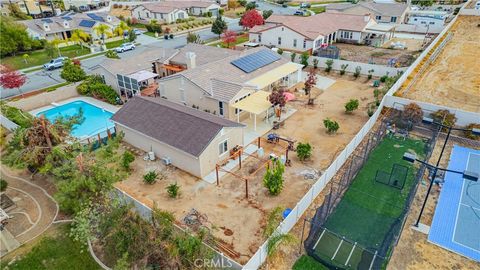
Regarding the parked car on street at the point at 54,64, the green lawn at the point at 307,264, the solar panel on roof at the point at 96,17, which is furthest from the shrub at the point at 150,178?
the solar panel on roof at the point at 96,17

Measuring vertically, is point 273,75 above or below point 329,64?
above

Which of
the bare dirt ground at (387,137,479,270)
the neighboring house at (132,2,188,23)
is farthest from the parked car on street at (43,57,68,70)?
the bare dirt ground at (387,137,479,270)

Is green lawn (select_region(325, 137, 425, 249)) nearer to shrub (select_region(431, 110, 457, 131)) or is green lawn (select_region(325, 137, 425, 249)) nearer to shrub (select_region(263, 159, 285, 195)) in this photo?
shrub (select_region(263, 159, 285, 195))

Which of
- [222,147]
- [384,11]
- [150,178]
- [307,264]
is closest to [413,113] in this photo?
[222,147]

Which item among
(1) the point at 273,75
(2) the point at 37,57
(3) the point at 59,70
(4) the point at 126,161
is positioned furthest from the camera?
(2) the point at 37,57

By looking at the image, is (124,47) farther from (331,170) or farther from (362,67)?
(331,170)

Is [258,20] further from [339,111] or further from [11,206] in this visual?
[11,206]
